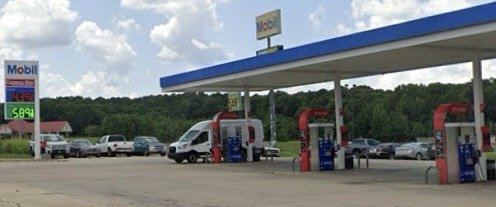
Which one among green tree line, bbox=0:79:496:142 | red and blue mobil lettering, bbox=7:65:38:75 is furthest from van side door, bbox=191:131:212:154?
green tree line, bbox=0:79:496:142

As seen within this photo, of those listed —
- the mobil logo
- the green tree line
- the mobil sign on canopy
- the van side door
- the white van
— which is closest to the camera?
the white van

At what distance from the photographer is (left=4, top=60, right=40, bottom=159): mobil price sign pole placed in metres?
47.0

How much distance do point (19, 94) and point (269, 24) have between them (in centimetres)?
1739

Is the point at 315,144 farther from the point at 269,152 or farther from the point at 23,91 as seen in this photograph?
the point at 23,91

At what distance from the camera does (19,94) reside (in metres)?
47.5

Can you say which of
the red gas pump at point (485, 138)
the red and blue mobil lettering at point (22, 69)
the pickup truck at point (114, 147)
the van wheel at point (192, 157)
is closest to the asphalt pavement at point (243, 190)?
the red gas pump at point (485, 138)

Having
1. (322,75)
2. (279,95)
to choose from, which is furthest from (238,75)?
(279,95)

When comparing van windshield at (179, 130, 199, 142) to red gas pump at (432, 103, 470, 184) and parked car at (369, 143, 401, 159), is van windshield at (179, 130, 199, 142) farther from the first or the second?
red gas pump at (432, 103, 470, 184)

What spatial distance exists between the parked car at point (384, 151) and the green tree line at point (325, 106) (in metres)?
25.1

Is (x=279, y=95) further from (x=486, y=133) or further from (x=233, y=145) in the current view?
(x=486, y=133)

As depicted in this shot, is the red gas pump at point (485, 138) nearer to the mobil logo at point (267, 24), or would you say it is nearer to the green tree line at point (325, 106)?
the mobil logo at point (267, 24)

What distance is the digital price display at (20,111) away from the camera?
1837 inches

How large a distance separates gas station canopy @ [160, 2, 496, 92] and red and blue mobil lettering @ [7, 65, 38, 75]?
15.1 meters

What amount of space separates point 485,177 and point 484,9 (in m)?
6.58
